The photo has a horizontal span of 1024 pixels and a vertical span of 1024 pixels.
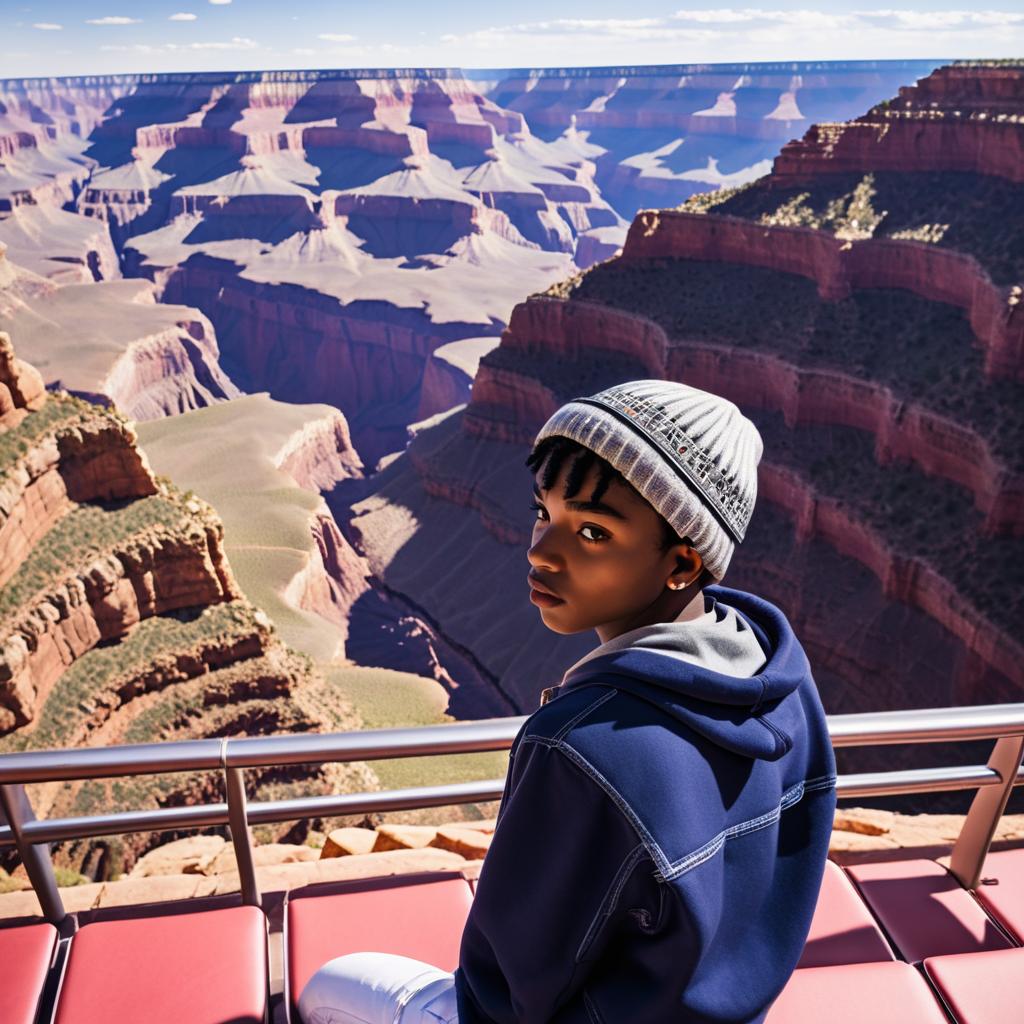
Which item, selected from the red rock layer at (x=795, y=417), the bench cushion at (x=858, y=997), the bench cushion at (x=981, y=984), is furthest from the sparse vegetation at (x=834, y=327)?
the bench cushion at (x=858, y=997)

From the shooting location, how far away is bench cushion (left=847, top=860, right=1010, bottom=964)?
16.3 ft

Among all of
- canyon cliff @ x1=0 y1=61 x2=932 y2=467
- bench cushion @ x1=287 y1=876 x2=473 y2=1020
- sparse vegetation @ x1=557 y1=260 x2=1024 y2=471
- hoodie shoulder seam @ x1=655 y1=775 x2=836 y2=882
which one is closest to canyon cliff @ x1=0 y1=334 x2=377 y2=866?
bench cushion @ x1=287 y1=876 x2=473 y2=1020

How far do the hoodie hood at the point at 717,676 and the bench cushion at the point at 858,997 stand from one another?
1.95 metres

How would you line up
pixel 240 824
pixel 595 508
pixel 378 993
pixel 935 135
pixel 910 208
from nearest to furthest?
pixel 595 508
pixel 378 993
pixel 240 824
pixel 910 208
pixel 935 135

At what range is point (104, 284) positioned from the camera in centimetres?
11906

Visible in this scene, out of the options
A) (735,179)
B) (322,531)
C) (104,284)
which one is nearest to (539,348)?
(322,531)

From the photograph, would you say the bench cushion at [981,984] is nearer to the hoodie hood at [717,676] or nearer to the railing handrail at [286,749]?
the railing handrail at [286,749]

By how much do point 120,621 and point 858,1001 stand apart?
906 inches

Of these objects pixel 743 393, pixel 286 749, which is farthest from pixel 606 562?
pixel 743 393

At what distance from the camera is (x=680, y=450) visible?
3.00 meters

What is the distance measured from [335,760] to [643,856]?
80.1 inches

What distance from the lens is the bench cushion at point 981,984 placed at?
4285 millimetres

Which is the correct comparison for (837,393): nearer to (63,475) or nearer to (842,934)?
(63,475)

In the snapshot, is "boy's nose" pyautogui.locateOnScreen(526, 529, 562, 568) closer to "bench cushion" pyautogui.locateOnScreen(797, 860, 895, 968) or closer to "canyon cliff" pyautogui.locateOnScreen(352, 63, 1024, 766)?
"bench cushion" pyautogui.locateOnScreen(797, 860, 895, 968)
